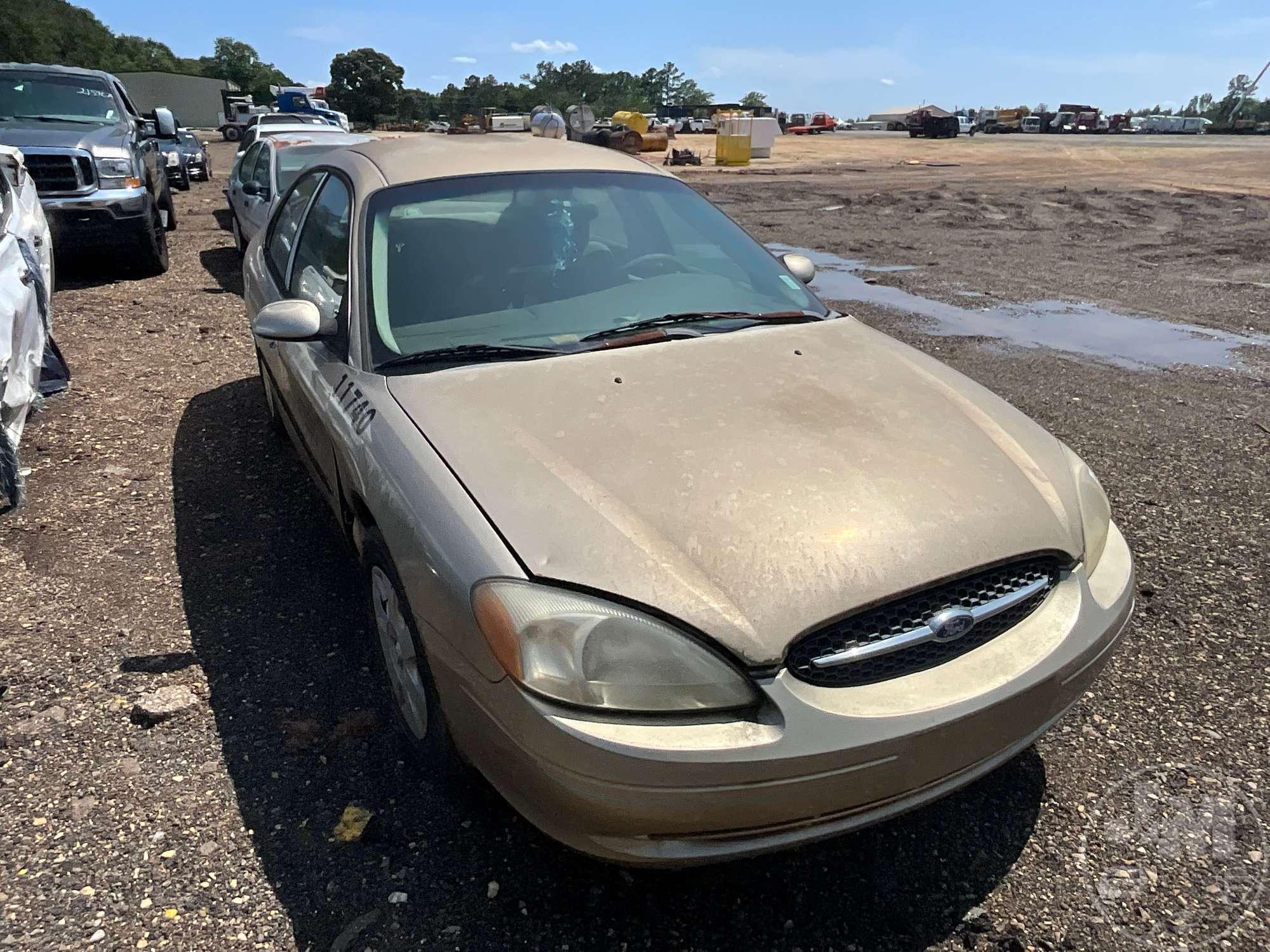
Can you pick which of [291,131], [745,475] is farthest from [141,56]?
[745,475]

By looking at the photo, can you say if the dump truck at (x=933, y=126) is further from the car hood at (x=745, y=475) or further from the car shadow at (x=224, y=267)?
the car hood at (x=745, y=475)

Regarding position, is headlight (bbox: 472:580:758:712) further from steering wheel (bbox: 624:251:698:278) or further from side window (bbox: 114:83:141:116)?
side window (bbox: 114:83:141:116)

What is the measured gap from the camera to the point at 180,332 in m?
7.10

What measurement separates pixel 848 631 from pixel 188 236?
12.4 m

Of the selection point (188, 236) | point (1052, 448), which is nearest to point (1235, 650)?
point (1052, 448)

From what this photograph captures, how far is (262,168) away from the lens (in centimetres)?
937

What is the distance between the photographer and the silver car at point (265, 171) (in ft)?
28.0

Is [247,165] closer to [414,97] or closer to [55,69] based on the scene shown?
[55,69]

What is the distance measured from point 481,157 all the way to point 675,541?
2144 mm

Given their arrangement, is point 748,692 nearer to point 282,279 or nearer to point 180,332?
point 282,279

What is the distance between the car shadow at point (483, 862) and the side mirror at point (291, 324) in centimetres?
106

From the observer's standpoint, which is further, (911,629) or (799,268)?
(799,268)

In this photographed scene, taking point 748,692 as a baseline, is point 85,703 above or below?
below

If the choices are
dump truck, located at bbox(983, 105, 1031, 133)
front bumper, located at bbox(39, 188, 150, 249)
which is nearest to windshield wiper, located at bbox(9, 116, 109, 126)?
front bumper, located at bbox(39, 188, 150, 249)
